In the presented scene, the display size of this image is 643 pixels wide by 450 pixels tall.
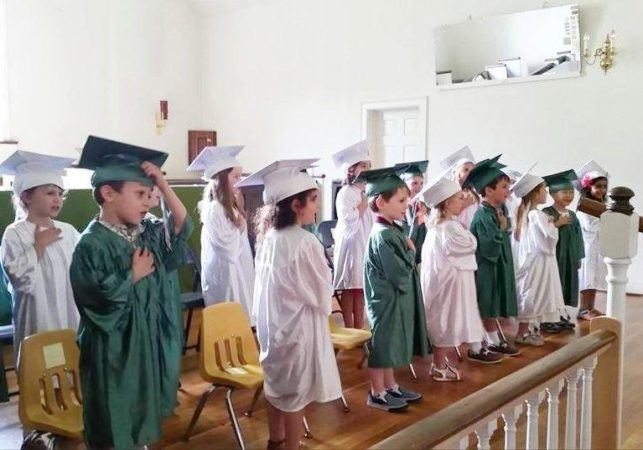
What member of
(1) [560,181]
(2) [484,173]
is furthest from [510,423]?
(1) [560,181]

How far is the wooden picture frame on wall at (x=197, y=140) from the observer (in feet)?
36.8

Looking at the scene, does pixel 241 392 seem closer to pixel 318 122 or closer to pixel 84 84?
pixel 318 122

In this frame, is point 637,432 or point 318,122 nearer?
point 637,432

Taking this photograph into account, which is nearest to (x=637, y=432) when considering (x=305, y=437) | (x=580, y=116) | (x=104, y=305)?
(x=305, y=437)

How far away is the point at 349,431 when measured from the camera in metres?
3.19

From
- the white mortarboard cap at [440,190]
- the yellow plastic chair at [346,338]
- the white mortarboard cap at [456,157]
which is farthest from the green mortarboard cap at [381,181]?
the white mortarboard cap at [456,157]

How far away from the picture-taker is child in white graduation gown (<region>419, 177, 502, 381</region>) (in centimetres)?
382

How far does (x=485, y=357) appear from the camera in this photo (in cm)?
429

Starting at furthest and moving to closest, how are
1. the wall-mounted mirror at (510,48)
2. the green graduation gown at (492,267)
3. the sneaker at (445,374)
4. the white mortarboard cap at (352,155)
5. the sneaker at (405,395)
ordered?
the wall-mounted mirror at (510,48) → the white mortarboard cap at (352,155) → the green graduation gown at (492,267) → the sneaker at (445,374) → the sneaker at (405,395)

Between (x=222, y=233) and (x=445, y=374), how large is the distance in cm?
176

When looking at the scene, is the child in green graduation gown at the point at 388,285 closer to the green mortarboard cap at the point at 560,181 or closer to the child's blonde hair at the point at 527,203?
the child's blonde hair at the point at 527,203

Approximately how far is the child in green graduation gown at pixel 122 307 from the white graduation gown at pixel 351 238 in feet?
7.96

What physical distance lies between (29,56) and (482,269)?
8024mm

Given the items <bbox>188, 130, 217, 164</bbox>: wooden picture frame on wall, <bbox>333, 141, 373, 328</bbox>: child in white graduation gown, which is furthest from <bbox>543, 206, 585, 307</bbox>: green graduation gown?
<bbox>188, 130, 217, 164</bbox>: wooden picture frame on wall
